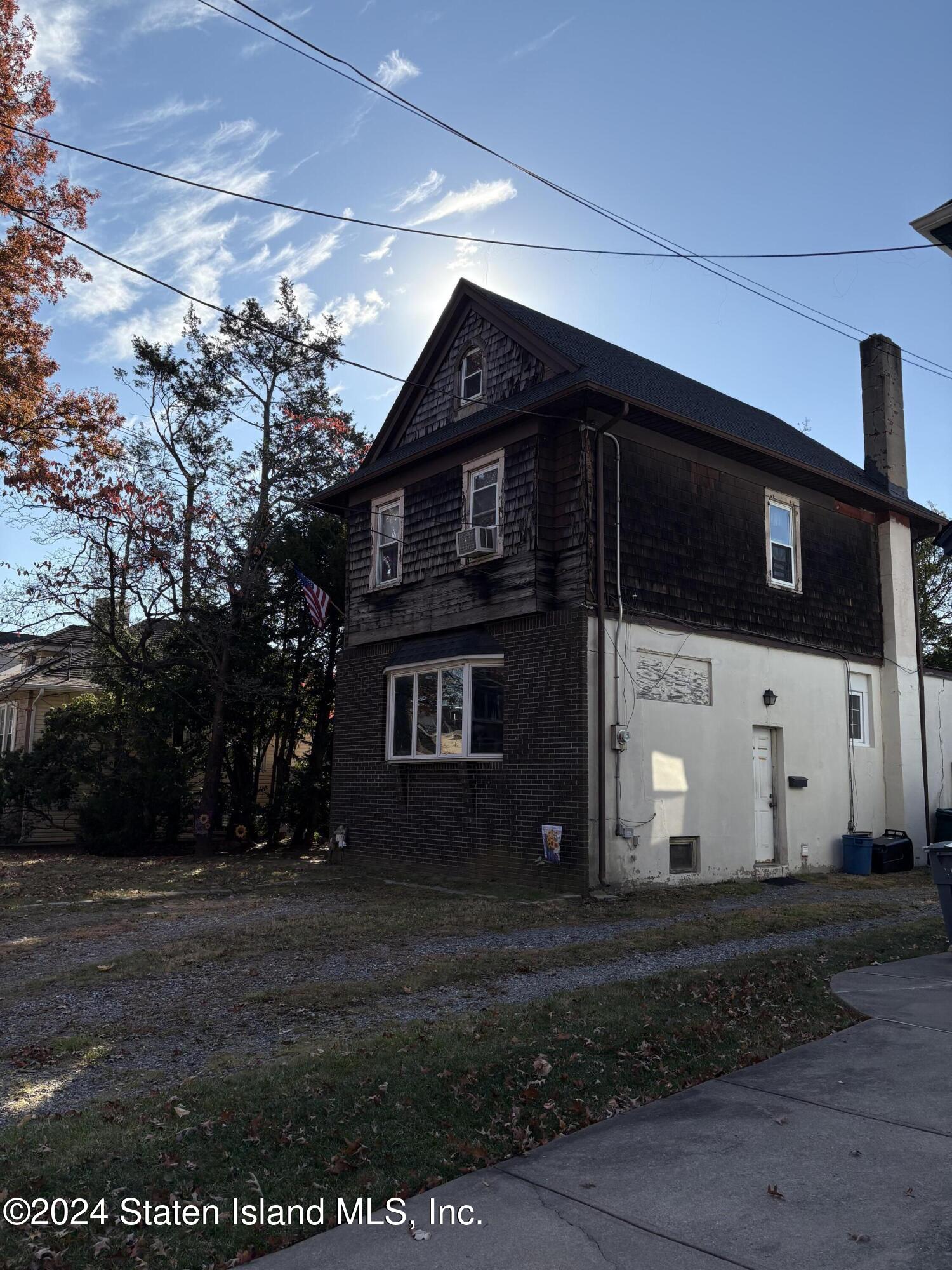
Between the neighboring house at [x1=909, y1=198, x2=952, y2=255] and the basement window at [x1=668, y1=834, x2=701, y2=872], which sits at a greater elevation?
the neighboring house at [x1=909, y1=198, x2=952, y2=255]

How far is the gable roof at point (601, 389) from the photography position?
15.1 m

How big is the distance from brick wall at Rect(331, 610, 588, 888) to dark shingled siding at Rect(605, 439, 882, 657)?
1532 mm

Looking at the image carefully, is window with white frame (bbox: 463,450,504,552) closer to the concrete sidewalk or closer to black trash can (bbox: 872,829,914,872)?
black trash can (bbox: 872,829,914,872)

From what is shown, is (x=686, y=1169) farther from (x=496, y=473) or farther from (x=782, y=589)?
(x=782, y=589)

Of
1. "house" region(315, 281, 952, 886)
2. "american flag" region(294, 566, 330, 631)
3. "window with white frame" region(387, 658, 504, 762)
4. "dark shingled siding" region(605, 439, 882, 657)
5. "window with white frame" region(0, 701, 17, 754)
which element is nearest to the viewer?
"house" region(315, 281, 952, 886)

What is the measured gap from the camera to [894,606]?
62.7ft

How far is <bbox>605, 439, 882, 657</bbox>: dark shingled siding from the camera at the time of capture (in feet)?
48.2

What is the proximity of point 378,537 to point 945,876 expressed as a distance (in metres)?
12.0

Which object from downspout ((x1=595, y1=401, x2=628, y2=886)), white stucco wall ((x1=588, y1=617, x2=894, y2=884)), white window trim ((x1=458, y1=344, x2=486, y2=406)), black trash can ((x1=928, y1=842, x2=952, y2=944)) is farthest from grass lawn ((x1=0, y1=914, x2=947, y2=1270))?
white window trim ((x1=458, y1=344, x2=486, y2=406))

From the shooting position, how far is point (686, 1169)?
4.18m

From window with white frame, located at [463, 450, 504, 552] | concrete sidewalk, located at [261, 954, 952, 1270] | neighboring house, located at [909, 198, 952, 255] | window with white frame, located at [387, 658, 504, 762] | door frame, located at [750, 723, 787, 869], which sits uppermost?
neighboring house, located at [909, 198, 952, 255]

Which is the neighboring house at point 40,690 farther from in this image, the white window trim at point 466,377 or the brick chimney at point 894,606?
the brick chimney at point 894,606

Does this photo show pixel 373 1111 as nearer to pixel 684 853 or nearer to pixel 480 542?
pixel 684 853

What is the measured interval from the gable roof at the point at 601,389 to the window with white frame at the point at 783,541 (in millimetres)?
661
